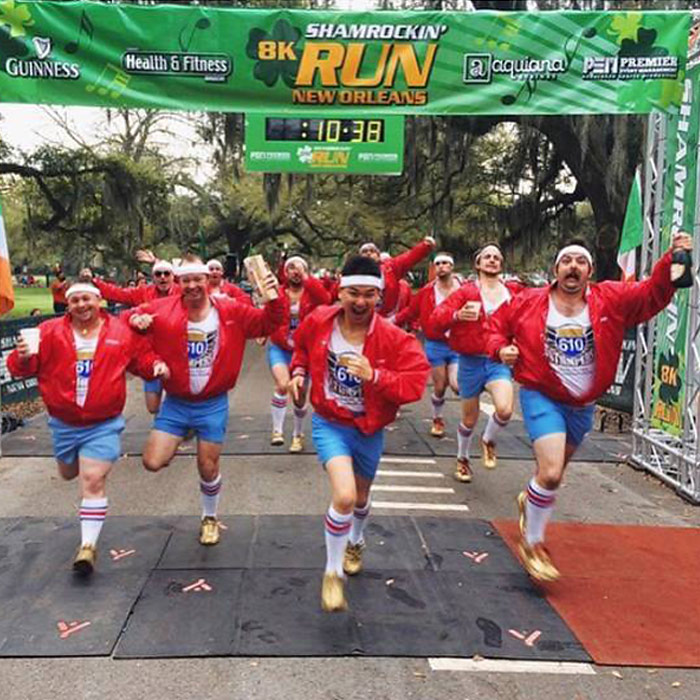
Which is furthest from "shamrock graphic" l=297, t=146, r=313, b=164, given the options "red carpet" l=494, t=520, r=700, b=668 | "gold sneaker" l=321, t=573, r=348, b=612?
"gold sneaker" l=321, t=573, r=348, b=612

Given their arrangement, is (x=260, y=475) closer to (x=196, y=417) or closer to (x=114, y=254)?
(x=196, y=417)

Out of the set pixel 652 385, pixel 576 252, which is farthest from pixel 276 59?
pixel 652 385

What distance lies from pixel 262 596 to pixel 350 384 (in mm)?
1336

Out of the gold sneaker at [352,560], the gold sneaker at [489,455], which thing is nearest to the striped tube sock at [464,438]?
the gold sneaker at [489,455]

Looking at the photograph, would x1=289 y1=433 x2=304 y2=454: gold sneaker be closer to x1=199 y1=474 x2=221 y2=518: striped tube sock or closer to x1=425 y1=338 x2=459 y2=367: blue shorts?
x1=425 y1=338 x2=459 y2=367: blue shorts

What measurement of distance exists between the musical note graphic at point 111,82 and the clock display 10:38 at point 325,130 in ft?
5.65

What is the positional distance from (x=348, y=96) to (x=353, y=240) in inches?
818

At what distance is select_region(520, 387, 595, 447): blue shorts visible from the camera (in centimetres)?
429

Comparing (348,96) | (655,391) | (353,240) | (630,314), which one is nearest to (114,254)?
(353,240)

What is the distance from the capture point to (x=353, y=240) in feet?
89.0

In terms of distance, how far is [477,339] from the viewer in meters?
6.37

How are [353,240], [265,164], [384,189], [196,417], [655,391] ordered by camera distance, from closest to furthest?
[196,417] → [655,391] → [265,164] → [384,189] → [353,240]

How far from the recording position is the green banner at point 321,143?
755 cm

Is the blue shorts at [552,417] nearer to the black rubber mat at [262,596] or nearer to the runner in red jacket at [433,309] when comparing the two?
the black rubber mat at [262,596]
